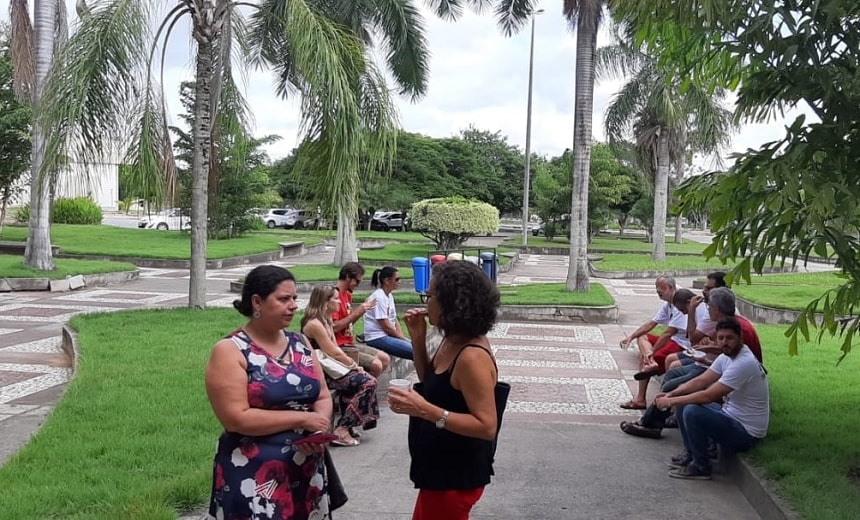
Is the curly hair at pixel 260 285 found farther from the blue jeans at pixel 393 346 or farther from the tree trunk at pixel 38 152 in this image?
the tree trunk at pixel 38 152

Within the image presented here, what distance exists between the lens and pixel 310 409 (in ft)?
10.3

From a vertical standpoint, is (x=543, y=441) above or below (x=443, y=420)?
below

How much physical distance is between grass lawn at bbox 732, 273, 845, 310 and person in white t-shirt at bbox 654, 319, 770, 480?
815 cm

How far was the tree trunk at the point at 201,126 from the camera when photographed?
12.1 metres

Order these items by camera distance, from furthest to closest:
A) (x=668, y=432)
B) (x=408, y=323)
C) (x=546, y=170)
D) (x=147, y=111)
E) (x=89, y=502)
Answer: (x=546, y=170) → (x=147, y=111) → (x=668, y=432) → (x=89, y=502) → (x=408, y=323)

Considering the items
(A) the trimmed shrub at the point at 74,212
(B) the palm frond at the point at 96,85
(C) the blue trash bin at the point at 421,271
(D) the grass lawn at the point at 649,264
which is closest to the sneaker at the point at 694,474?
(B) the palm frond at the point at 96,85

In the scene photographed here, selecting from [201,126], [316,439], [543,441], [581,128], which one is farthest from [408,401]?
[581,128]

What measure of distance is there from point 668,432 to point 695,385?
151 centimetres

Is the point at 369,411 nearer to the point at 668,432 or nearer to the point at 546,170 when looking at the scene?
the point at 668,432

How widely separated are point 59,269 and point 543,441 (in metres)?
15.2

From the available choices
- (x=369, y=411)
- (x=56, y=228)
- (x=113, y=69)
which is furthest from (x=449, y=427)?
(x=56, y=228)

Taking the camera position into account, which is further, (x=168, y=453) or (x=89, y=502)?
(x=168, y=453)

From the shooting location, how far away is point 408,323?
11.3 ft

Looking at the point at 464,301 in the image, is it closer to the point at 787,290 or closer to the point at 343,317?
the point at 343,317
